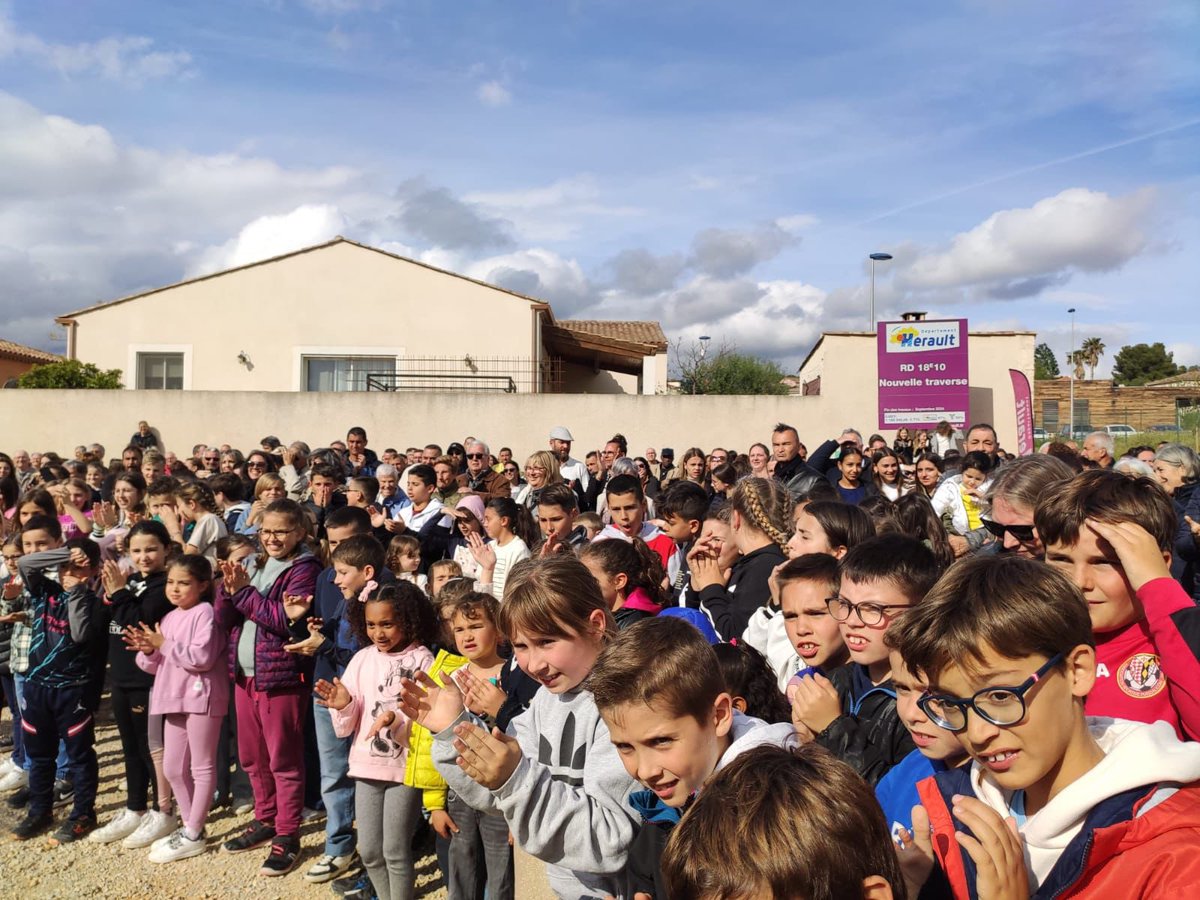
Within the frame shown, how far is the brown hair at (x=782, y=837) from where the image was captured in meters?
1.33

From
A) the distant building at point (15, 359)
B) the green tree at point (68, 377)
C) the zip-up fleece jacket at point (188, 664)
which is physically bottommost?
the zip-up fleece jacket at point (188, 664)

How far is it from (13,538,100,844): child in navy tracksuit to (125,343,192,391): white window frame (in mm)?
17410

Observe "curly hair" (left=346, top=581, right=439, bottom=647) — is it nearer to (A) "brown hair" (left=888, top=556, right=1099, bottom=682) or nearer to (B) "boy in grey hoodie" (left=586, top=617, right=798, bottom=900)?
(B) "boy in grey hoodie" (left=586, top=617, right=798, bottom=900)

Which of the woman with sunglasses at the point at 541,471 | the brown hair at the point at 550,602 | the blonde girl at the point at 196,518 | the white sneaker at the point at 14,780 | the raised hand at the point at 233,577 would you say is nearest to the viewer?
the brown hair at the point at 550,602

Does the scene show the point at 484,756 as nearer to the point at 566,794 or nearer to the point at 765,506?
the point at 566,794

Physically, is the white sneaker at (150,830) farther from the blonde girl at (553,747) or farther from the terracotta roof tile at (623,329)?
the terracotta roof tile at (623,329)

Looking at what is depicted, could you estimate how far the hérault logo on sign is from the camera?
1673 centimetres

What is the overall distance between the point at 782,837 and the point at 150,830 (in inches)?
204

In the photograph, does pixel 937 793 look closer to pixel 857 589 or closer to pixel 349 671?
pixel 857 589

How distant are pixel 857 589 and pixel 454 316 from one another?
20.0 m

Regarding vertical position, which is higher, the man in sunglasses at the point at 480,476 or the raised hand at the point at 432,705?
the man in sunglasses at the point at 480,476

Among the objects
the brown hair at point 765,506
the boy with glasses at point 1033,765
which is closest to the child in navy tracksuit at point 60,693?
the brown hair at point 765,506

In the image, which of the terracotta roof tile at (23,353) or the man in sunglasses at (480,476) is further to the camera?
the terracotta roof tile at (23,353)

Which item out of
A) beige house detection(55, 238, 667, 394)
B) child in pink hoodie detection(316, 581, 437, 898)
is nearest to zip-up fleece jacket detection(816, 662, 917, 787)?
child in pink hoodie detection(316, 581, 437, 898)
